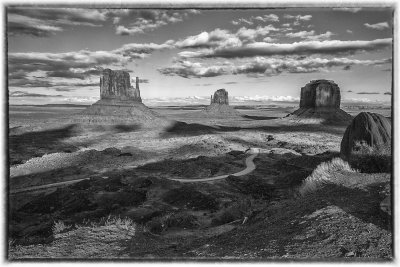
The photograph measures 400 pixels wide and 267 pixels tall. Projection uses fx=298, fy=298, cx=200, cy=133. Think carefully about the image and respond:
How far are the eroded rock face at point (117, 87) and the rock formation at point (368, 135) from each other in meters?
105

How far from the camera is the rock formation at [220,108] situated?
166250 mm

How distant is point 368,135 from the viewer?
694 inches

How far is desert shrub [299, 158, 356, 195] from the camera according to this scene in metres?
13.3

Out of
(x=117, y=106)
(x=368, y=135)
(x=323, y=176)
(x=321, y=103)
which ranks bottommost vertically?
(x=323, y=176)

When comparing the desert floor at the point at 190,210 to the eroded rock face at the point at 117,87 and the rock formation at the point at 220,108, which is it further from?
the rock formation at the point at 220,108

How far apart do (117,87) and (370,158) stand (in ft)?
365

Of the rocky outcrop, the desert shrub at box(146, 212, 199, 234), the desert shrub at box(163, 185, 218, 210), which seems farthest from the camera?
the rocky outcrop

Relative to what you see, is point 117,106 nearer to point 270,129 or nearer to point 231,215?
point 270,129

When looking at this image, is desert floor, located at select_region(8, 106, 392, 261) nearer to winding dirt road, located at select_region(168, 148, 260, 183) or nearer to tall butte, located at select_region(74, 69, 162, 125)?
winding dirt road, located at select_region(168, 148, 260, 183)

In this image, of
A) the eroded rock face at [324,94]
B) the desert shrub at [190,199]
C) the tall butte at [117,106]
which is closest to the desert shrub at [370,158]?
the desert shrub at [190,199]

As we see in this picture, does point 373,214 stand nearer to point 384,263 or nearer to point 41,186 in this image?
point 384,263

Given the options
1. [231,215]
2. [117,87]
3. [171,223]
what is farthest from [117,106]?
[231,215]

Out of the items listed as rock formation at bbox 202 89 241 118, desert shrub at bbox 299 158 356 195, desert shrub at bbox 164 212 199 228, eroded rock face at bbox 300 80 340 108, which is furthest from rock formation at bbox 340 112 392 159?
rock formation at bbox 202 89 241 118

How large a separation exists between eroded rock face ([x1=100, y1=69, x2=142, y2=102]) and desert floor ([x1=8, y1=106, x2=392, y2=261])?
66661mm
